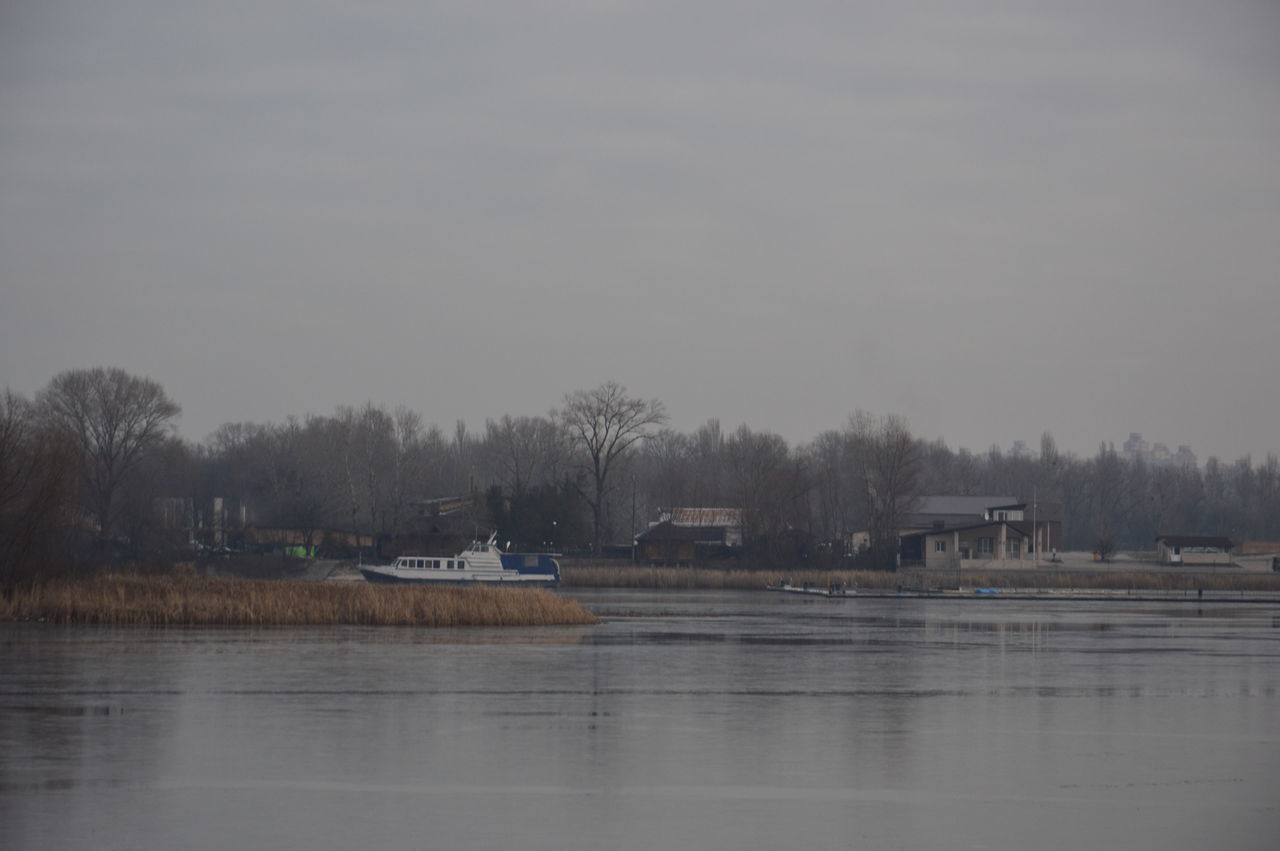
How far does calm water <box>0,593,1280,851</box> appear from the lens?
11906 millimetres

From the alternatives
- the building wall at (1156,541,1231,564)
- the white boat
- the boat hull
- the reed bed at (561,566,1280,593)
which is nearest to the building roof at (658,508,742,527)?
the reed bed at (561,566,1280,593)

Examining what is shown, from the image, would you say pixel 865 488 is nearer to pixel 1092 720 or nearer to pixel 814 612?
pixel 814 612

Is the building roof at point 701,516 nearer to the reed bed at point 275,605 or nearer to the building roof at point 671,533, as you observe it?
the building roof at point 671,533

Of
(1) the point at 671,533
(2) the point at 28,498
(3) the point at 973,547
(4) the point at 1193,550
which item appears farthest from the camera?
(4) the point at 1193,550

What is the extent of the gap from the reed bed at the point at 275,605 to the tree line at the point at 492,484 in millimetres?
3353

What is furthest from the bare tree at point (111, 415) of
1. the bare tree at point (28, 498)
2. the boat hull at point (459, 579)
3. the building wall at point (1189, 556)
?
the building wall at point (1189, 556)

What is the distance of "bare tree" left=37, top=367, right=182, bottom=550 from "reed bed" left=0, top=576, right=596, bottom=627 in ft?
179

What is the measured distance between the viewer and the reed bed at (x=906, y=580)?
73.9 meters

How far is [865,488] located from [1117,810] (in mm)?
86056

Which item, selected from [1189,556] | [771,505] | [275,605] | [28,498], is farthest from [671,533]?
[28,498]

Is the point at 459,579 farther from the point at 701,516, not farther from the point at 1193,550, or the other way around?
the point at 1193,550

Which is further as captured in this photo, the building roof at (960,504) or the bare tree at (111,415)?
the building roof at (960,504)

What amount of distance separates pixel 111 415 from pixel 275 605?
2448 inches

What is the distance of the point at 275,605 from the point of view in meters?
36.4
